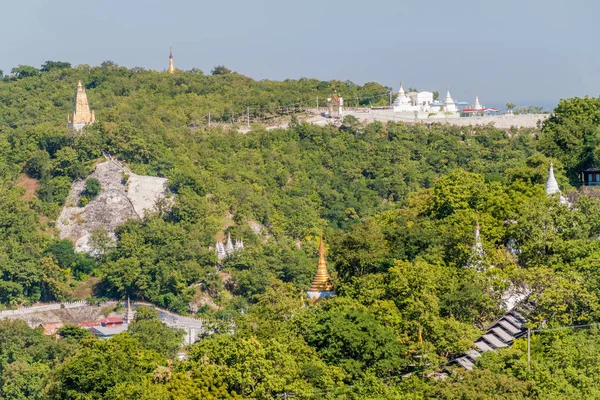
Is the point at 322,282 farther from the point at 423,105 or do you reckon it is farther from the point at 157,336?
the point at 423,105

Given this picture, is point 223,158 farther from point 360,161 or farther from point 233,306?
point 233,306

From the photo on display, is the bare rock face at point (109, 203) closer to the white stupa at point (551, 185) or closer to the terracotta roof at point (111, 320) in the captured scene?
the terracotta roof at point (111, 320)

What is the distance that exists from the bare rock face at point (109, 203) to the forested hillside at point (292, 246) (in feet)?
2.77

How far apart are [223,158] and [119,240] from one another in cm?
1485

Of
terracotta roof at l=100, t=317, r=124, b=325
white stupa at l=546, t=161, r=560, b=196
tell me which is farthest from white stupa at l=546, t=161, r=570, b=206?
terracotta roof at l=100, t=317, r=124, b=325

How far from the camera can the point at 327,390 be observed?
45062mm

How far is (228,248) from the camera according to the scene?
273 ft

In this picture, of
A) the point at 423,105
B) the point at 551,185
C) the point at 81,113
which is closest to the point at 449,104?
the point at 423,105

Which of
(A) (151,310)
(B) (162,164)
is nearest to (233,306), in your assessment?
(A) (151,310)

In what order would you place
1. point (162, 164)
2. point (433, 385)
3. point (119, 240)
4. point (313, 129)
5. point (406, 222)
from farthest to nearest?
point (313, 129) < point (162, 164) < point (119, 240) < point (406, 222) < point (433, 385)

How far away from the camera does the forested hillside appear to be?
45875 mm

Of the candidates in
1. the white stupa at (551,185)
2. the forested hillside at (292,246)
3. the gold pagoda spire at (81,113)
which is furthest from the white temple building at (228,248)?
the white stupa at (551,185)

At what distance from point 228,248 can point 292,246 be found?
4.65 m

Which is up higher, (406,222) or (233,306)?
(406,222)
